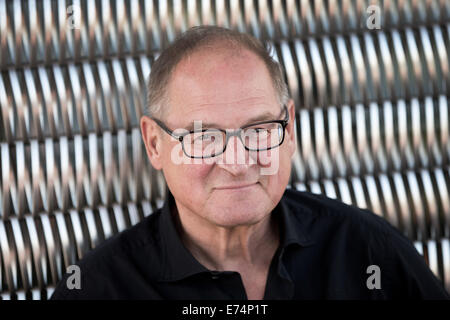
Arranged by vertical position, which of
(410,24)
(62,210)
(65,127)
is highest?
(410,24)

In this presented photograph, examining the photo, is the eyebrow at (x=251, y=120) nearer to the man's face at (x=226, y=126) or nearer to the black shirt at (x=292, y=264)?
the man's face at (x=226, y=126)

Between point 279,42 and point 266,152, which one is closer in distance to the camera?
point 266,152

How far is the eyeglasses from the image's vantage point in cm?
66

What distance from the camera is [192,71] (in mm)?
672

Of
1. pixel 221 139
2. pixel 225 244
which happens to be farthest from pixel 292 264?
pixel 221 139

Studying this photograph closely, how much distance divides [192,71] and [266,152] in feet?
0.37

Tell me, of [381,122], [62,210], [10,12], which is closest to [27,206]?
[62,210]

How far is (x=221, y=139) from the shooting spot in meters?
0.66

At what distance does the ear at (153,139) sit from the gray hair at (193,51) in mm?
16

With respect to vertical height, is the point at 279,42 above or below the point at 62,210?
above

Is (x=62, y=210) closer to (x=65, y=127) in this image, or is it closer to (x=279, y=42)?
(x=65, y=127)

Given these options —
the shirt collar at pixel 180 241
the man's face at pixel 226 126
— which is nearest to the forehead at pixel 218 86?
the man's face at pixel 226 126

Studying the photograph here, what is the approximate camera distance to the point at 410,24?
0.88 meters

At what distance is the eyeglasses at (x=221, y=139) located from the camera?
0.66 metres
